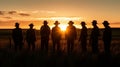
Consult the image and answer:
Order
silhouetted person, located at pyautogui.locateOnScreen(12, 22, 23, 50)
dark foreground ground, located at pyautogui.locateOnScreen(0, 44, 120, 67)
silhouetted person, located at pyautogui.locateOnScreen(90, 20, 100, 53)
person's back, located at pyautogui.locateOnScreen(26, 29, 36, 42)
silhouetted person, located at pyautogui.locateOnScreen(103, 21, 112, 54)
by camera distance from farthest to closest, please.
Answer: person's back, located at pyautogui.locateOnScreen(26, 29, 36, 42)
silhouetted person, located at pyautogui.locateOnScreen(12, 22, 23, 50)
silhouetted person, located at pyautogui.locateOnScreen(90, 20, 100, 53)
silhouetted person, located at pyautogui.locateOnScreen(103, 21, 112, 54)
dark foreground ground, located at pyautogui.locateOnScreen(0, 44, 120, 67)

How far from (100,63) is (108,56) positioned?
780 millimetres

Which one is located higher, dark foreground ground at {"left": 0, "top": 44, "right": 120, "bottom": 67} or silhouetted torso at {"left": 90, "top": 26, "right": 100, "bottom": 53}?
silhouetted torso at {"left": 90, "top": 26, "right": 100, "bottom": 53}

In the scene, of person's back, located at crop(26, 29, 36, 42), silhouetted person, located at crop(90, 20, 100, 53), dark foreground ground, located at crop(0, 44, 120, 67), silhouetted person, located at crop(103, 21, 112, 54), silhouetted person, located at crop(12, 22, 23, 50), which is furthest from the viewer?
person's back, located at crop(26, 29, 36, 42)

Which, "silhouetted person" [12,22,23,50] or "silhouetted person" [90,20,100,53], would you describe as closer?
"silhouetted person" [90,20,100,53]

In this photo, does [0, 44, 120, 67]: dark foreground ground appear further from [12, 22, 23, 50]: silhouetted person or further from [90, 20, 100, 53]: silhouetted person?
[12, 22, 23, 50]: silhouetted person

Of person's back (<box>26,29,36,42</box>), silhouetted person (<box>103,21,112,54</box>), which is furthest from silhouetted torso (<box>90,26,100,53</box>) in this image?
person's back (<box>26,29,36,42</box>)

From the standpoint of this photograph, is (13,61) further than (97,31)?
No

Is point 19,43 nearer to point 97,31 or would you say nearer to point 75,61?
point 97,31

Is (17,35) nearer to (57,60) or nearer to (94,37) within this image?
(94,37)

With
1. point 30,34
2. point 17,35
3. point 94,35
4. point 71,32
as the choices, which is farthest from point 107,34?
point 17,35

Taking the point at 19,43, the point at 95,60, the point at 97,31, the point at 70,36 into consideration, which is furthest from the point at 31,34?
the point at 95,60

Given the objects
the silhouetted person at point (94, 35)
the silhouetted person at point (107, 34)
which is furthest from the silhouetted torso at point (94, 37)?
the silhouetted person at point (107, 34)

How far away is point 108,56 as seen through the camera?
15.5 metres

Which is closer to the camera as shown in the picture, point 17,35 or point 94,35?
point 94,35
